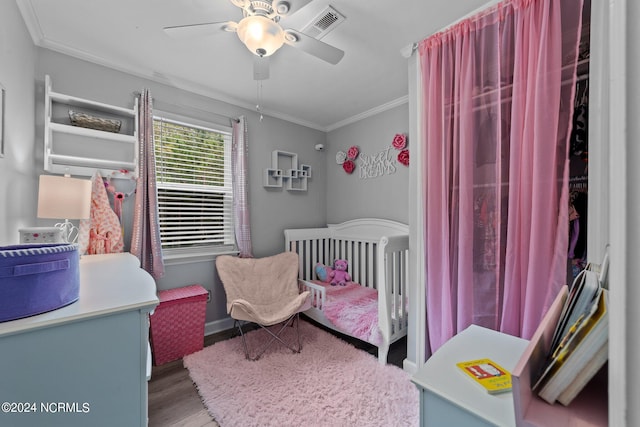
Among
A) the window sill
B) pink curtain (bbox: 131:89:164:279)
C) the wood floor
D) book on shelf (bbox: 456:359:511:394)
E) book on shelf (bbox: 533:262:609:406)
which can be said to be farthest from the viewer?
the window sill

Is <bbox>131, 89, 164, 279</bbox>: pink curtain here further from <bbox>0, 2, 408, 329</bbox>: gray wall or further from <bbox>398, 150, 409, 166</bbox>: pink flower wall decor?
<bbox>398, 150, 409, 166</bbox>: pink flower wall decor

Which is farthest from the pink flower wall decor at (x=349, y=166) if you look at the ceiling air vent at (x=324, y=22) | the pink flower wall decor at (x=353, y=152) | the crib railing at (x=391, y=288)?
the ceiling air vent at (x=324, y=22)

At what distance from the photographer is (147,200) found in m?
2.20

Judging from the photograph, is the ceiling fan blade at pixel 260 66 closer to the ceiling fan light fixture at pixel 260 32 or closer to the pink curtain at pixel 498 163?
the ceiling fan light fixture at pixel 260 32

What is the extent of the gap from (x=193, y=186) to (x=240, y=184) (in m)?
0.46

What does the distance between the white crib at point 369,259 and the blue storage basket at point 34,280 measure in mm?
1804

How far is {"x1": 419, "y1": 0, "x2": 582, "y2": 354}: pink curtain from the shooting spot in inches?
50.4

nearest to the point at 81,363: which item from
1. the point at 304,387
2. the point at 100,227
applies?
the point at 304,387

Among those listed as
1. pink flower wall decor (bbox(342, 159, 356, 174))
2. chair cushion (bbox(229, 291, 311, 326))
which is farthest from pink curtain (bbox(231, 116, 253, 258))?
pink flower wall decor (bbox(342, 159, 356, 174))

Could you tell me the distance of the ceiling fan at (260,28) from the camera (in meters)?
1.34

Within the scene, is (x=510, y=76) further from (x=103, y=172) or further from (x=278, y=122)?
(x=103, y=172)

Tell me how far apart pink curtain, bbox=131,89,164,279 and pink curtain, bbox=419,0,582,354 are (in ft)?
7.21

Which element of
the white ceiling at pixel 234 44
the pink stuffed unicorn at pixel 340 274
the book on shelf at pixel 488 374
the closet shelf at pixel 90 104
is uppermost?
the white ceiling at pixel 234 44

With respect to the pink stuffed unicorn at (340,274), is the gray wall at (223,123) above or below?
above
